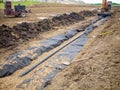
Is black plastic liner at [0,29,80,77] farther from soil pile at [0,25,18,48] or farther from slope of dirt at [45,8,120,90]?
slope of dirt at [45,8,120,90]

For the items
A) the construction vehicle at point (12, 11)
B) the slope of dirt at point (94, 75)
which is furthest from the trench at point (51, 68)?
the construction vehicle at point (12, 11)

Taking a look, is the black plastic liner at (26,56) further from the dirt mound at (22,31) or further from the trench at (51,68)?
the dirt mound at (22,31)

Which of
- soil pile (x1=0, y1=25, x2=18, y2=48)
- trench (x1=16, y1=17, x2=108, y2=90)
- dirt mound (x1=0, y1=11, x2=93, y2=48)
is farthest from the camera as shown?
dirt mound (x1=0, y1=11, x2=93, y2=48)

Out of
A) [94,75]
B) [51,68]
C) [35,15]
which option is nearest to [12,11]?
[35,15]

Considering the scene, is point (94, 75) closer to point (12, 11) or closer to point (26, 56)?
point (26, 56)

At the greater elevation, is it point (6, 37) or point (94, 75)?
point (6, 37)

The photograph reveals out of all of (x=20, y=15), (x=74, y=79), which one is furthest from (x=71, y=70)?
(x=20, y=15)

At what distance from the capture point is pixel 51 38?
41.4 ft

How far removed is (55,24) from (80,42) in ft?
19.0

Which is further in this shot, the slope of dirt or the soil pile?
the soil pile

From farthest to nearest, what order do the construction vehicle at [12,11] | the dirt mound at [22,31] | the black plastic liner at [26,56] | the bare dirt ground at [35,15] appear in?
1. the construction vehicle at [12,11]
2. the bare dirt ground at [35,15]
3. the dirt mound at [22,31]
4. the black plastic liner at [26,56]

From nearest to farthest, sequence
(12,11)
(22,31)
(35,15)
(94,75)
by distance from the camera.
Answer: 1. (94,75)
2. (22,31)
3. (12,11)
4. (35,15)

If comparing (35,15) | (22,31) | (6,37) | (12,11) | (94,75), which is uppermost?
(12,11)

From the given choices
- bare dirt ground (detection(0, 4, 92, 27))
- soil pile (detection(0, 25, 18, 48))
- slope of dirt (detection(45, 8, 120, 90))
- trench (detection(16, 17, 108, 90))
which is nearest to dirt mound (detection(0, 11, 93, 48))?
soil pile (detection(0, 25, 18, 48))
